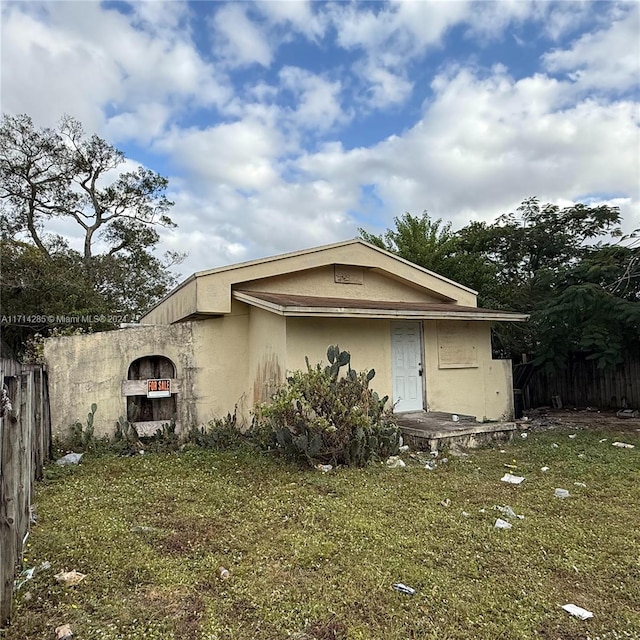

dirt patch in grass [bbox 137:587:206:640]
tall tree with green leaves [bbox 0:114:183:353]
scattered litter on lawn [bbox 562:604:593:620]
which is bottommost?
scattered litter on lawn [bbox 562:604:593:620]

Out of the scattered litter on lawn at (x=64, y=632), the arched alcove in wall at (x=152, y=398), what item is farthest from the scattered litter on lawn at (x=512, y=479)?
the arched alcove in wall at (x=152, y=398)

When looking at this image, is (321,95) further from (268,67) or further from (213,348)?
(213,348)

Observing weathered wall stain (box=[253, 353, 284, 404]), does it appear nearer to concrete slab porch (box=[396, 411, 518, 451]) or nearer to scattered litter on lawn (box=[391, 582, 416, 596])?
concrete slab porch (box=[396, 411, 518, 451])

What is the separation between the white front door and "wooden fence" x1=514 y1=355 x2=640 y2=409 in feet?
17.7

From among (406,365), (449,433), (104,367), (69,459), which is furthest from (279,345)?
(69,459)

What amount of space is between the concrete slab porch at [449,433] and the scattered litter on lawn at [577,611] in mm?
4600

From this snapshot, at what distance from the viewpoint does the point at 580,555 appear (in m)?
3.72

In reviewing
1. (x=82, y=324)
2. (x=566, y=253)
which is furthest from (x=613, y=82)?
(x=82, y=324)

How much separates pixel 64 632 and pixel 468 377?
9462 millimetres

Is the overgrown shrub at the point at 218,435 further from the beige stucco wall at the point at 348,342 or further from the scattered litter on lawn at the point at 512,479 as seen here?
the scattered litter on lawn at the point at 512,479

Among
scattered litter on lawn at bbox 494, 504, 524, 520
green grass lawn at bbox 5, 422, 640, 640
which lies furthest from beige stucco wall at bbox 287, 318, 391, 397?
scattered litter on lawn at bbox 494, 504, 524, 520

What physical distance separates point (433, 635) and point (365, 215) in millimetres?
21525

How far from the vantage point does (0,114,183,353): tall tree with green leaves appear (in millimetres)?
17750

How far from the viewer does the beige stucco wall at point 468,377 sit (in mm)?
10352
